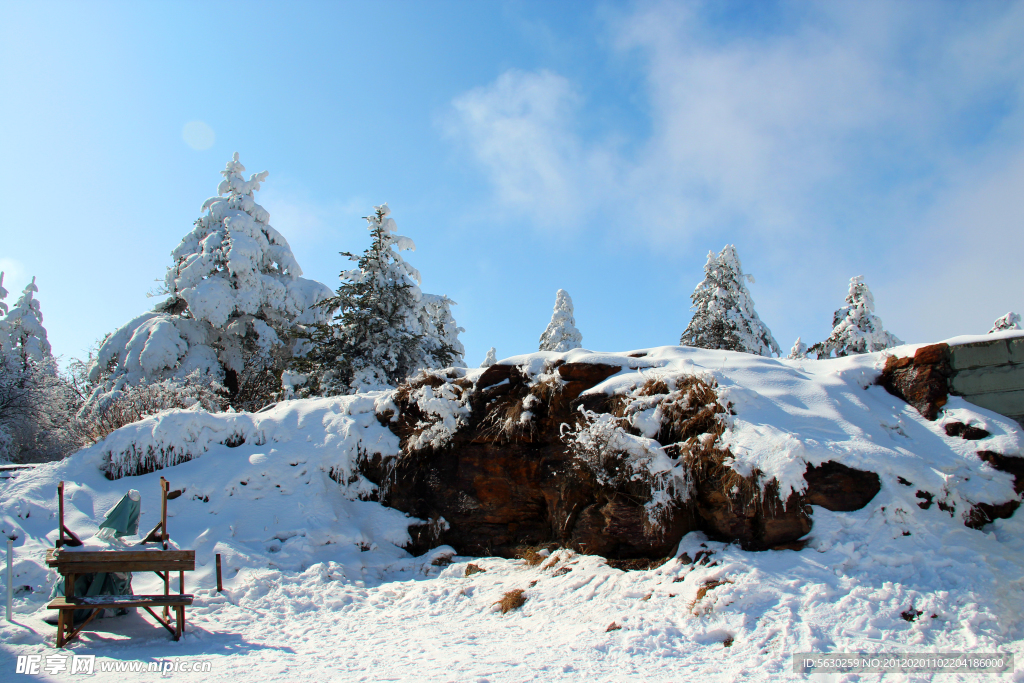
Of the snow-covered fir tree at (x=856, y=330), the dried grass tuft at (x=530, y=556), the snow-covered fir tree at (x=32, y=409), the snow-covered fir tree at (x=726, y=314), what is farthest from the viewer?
the snow-covered fir tree at (x=726, y=314)

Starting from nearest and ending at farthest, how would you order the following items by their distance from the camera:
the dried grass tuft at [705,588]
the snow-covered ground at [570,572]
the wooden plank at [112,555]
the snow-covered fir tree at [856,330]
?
the snow-covered ground at [570,572] < the wooden plank at [112,555] < the dried grass tuft at [705,588] < the snow-covered fir tree at [856,330]

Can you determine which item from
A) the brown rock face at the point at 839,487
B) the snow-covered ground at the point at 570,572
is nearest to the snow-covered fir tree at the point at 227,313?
the snow-covered ground at the point at 570,572

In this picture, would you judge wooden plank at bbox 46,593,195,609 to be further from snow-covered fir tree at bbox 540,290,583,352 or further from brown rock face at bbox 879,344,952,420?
snow-covered fir tree at bbox 540,290,583,352

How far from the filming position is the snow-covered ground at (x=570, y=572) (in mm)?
5523

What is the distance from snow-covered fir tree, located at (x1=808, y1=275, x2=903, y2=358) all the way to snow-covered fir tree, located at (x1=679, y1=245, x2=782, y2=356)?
7.17ft

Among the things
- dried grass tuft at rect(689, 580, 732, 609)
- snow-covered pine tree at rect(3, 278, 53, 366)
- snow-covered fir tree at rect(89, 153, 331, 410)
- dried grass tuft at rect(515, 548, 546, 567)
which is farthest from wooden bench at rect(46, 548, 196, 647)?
snow-covered pine tree at rect(3, 278, 53, 366)

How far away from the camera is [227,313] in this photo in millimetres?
17734

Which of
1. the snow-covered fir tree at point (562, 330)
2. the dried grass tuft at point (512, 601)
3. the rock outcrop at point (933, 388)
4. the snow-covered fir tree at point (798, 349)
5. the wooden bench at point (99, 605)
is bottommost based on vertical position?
the dried grass tuft at point (512, 601)

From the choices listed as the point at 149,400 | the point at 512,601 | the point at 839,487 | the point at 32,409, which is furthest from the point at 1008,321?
the point at 32,409

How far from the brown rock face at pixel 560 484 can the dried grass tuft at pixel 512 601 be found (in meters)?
1.22

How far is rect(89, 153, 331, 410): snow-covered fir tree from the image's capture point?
17438 mm

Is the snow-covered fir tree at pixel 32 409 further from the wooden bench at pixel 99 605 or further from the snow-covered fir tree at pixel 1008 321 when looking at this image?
the snow-covered fir tree at pixel 1008 321

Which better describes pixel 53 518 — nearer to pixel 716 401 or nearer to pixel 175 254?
pixel 716 401

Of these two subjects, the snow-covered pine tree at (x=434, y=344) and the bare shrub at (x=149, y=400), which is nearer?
the bare shrub at (x=149, y=400)
